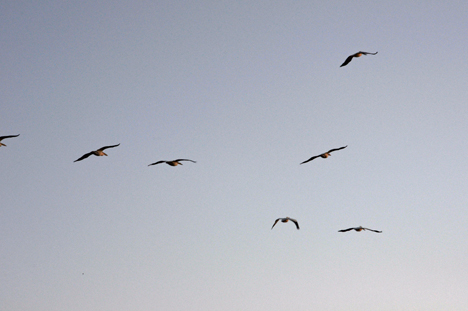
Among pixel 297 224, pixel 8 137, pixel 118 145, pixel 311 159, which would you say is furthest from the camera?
pixel 311 159

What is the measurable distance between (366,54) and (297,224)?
15322mm

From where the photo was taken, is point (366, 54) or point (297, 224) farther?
point (297, 224)


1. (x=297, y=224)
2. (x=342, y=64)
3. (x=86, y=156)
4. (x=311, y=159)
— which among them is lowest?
(x=297, y=224)

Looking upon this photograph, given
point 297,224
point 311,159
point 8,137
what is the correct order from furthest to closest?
point 311,159
point 297,224
point 8,137

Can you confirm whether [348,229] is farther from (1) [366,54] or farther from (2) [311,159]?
(1) [366,54]

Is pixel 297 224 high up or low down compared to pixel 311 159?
down

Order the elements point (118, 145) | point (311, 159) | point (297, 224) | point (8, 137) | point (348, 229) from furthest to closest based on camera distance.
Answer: point (348, 229)
point (311, 159)
point (297, 224)
point (118, 145)
point (8, 137)

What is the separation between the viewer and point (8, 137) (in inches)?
1598

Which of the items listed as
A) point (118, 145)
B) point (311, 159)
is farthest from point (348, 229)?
point (118, 145)

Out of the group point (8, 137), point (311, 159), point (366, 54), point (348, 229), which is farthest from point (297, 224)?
point (8, 137)

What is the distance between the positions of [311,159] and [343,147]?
3300 millimetres

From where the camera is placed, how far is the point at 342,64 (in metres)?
47.6

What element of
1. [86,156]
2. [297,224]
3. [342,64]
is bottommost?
[297,224]

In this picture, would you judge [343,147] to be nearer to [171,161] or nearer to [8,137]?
[171,161]
